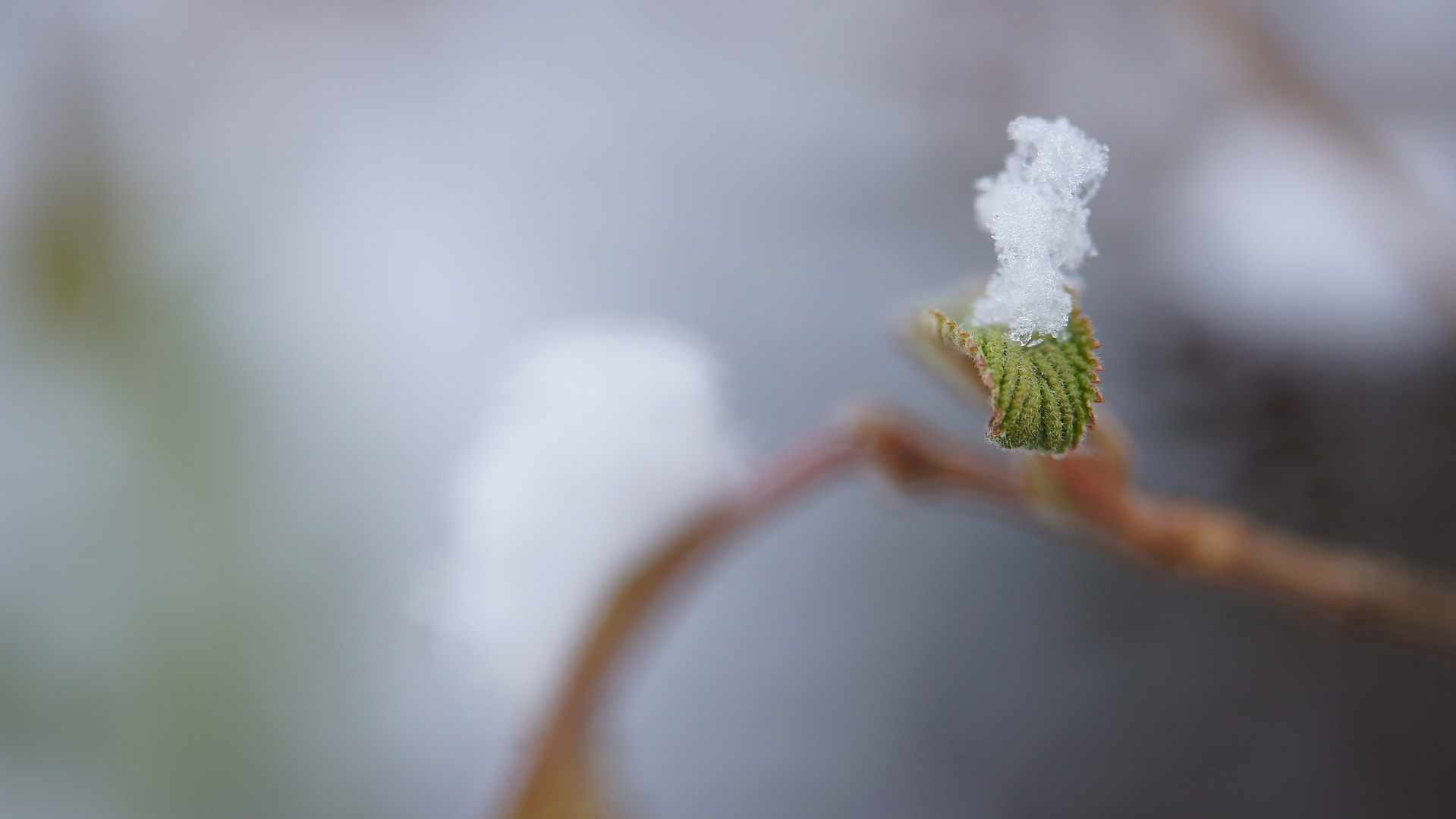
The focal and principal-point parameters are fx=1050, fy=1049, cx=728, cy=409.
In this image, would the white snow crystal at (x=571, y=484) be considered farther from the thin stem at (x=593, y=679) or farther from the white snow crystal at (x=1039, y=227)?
the white snow crystal at (x=1039, y=227)

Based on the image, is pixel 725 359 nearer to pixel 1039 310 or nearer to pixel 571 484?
pixel 571 484

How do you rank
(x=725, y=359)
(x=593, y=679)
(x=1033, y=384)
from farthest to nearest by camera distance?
(x=725, y=359), (x=593, y=679), (x=1033, y=384)

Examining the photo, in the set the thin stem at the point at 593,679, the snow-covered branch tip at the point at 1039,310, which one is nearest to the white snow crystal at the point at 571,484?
the thin stem at the point at 593,679

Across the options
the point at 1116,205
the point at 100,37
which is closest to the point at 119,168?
the point at 100,37

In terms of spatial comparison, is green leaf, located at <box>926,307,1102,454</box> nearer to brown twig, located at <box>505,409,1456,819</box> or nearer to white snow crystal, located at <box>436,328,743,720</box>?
brown twig, located at <box>505,409,1456,819</box>

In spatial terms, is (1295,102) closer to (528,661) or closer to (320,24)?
(528,661)

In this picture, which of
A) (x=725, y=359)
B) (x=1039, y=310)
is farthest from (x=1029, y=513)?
(x=725, y=359)

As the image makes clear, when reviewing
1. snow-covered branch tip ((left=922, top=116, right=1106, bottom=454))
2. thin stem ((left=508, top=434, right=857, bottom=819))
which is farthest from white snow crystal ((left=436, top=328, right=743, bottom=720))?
snow-covered branch tip ((left=922, top=116, right=1106, bottom=454))
